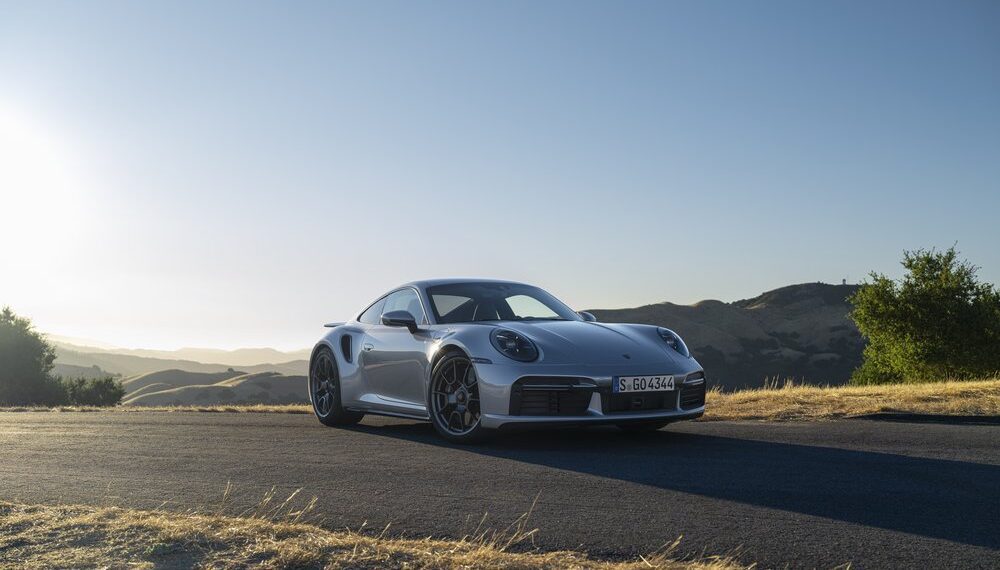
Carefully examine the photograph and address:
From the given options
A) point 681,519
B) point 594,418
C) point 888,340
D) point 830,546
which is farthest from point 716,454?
point 888,340

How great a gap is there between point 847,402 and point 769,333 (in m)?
116

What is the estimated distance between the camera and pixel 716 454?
693 cm

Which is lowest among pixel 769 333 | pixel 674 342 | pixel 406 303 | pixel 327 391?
pixel 327 391

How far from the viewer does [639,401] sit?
7547 mm

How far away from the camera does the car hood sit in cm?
757

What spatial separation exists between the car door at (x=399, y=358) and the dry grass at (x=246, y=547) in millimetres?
3814

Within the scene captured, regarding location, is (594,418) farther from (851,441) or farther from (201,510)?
(201,510)

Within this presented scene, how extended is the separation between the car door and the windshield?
0.24 m

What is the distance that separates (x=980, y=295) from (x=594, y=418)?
137 feet

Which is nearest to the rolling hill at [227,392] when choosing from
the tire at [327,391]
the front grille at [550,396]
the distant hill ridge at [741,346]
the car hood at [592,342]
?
the distant hill ridge at [741,346]

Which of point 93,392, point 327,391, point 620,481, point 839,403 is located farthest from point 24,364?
point 620,481

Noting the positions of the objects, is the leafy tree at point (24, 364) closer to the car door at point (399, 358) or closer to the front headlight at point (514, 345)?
the car door at point (399, 358)

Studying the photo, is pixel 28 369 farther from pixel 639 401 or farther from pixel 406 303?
pixel 639 401

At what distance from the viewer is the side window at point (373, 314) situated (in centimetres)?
992
